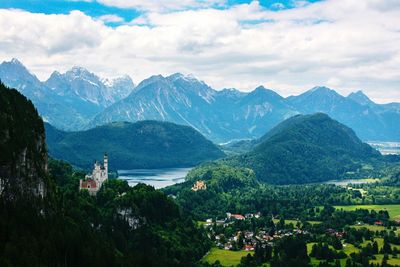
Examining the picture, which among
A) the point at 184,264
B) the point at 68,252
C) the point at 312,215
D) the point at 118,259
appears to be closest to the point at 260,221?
the point at 312,215

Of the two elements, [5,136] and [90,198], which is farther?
[90,198]

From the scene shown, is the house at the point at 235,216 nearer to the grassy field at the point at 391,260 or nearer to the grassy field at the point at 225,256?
the grassy field at the point at 225,256

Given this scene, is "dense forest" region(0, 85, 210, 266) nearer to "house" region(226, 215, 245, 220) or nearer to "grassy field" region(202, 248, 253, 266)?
"grassy field" region(202, 248, 253, 266)

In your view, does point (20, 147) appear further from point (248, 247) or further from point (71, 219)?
point (248, 247)

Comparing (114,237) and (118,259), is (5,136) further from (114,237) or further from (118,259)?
(114,237)

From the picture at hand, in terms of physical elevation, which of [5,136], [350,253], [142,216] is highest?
[5,136]

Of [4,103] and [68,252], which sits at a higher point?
[4,103]

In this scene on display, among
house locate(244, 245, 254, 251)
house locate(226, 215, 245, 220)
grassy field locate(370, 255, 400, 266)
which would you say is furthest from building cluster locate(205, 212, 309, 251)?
grassy field locate(370, 255, 400, 266)
